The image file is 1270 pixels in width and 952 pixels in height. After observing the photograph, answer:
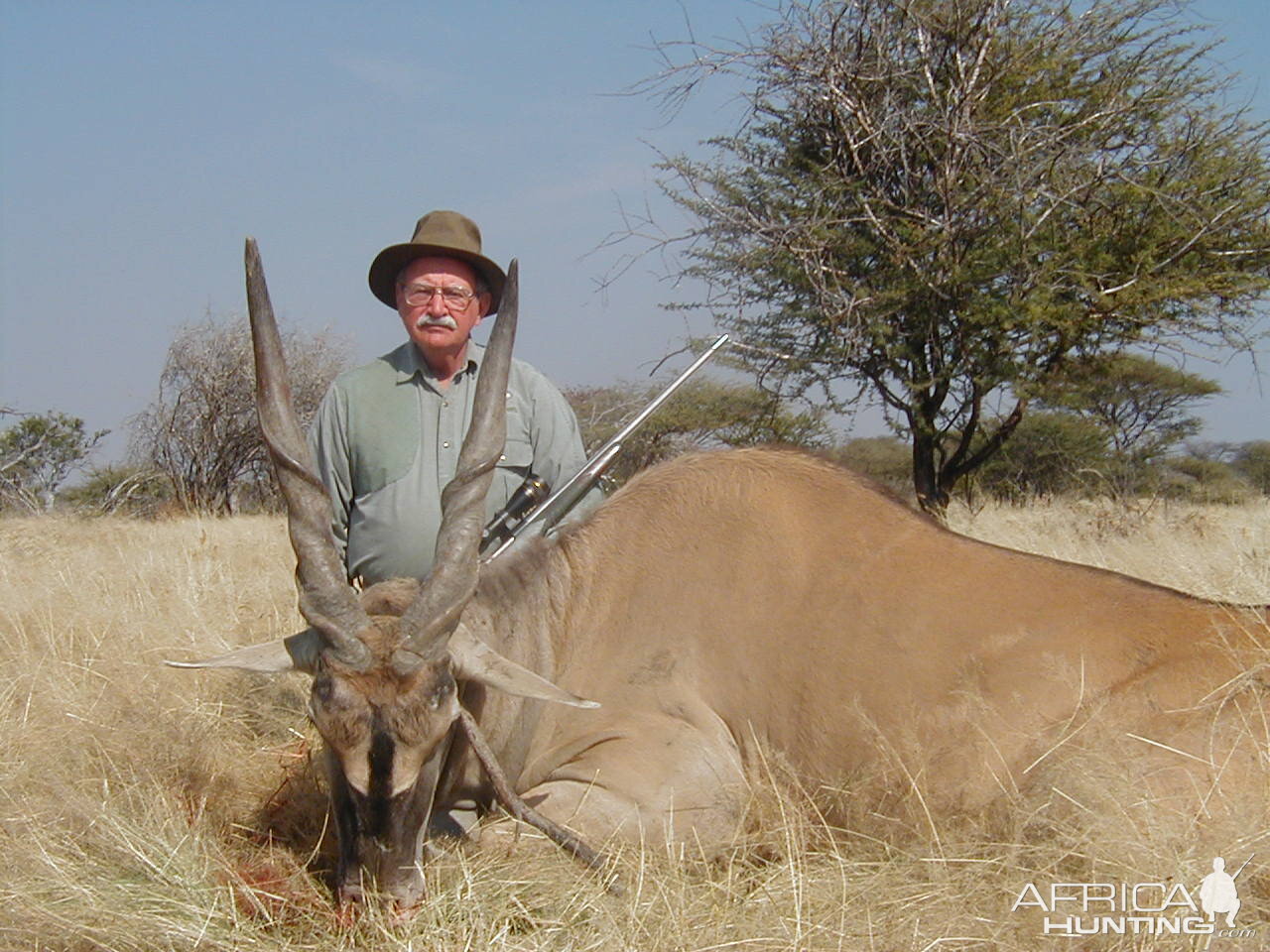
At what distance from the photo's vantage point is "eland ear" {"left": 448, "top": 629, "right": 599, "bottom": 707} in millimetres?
3383

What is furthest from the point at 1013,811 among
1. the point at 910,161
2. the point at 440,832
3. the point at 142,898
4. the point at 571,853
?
the point at 910,161

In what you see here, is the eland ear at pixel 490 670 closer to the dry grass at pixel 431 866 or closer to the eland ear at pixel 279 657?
the eland ear at pixel 279 657

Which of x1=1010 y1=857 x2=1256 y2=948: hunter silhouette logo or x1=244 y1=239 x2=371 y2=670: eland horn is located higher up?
x1=244 y1=239 x2=371 y2=670: eland horn

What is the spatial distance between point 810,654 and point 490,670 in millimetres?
1117

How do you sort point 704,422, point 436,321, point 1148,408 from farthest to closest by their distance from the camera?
point 1148,408 < point 704,422 < point 436,321

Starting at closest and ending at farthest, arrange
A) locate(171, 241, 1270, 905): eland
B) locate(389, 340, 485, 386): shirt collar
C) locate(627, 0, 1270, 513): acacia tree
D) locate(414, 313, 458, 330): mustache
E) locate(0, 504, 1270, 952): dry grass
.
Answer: locate(0, 504, 1270, 952): dry grass → locate(171, 241, 1270, 905): eland → locate(414, 313, 458, 330): mustache → locate(389, 340, 485, 386): shirt collar → locate(627, 0, 1270, 513): acacia tree

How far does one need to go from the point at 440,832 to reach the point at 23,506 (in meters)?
14.5

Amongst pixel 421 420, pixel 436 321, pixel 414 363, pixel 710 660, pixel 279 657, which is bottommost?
pixel 710 660

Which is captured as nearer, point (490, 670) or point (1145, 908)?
point (1145, 908)

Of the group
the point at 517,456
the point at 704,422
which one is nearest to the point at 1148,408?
the point at 704,422

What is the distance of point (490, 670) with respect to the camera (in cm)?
343

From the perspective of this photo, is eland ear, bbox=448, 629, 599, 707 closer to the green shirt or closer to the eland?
the eland

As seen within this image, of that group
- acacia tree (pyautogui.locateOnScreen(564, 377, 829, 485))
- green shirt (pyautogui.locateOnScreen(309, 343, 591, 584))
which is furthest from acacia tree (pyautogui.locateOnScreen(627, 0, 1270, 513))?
green shirt (pyautogui.locateOnScreen(309, 343, 591, 584))

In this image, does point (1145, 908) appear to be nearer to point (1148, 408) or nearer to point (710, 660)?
point (710, 660)
